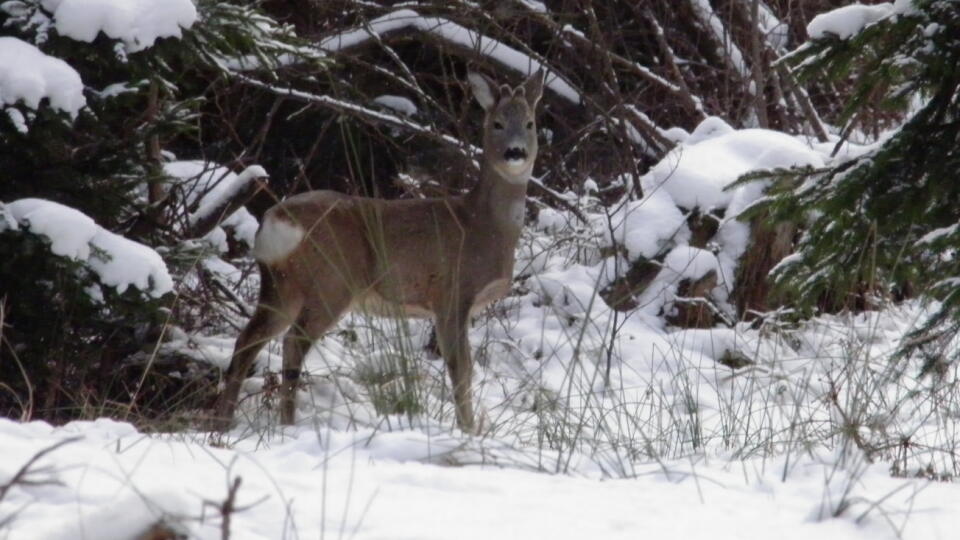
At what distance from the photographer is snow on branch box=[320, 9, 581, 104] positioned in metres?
9.33

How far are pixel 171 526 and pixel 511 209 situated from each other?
5176 mm

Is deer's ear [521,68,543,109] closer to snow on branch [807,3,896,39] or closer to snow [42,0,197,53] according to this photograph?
snow [42,0,197,53]

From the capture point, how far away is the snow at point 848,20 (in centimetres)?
430

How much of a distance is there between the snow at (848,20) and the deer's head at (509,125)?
2.77 m

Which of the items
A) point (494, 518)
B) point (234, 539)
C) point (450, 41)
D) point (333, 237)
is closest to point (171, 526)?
point (234, 539)

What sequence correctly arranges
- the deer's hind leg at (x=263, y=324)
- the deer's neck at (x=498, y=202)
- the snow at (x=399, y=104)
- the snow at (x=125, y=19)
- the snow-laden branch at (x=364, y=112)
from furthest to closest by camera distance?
the snow at (x=399, y=104)
the snow-laden branch at (x=364, y=112)
the deer's neck at (x=498, y=202)
the deer's hind leg at (x=263, y=324)
the snow at (x=125, y=19)

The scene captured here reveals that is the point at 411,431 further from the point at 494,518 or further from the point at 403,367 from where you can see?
the point at 494,518

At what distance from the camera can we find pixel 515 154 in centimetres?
699

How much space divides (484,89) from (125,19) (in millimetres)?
2748

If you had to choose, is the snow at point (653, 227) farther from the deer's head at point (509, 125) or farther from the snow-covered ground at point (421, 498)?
the snow-covered ground at point (421, 498)

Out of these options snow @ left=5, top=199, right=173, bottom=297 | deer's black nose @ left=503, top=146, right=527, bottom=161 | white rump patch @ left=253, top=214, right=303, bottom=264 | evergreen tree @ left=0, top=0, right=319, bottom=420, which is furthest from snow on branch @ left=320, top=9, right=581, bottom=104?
snow @ left=5, top=199, right=173, bottom=297

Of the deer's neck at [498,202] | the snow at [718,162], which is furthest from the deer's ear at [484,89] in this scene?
the snow at [718,162]

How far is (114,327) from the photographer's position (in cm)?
546

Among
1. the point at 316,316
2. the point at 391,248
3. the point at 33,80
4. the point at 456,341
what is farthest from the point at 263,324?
the point at 33,80
